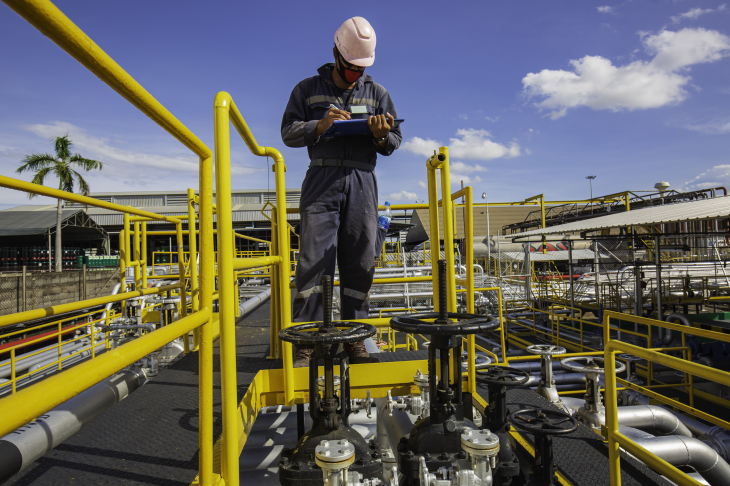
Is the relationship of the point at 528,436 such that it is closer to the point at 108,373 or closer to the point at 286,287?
the point at 286,287

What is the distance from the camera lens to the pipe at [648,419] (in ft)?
13.0

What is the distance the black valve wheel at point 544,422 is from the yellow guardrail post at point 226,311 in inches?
54.2

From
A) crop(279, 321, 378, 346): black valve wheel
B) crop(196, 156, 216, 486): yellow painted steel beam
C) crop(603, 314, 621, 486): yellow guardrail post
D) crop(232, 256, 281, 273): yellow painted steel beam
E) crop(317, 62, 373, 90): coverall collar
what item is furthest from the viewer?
crop(317, 62, 373, 90): coverall collar

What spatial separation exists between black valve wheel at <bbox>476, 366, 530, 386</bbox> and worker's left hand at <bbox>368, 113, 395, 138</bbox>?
1.55 metres

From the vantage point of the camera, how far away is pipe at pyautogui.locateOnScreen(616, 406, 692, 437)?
156 inches

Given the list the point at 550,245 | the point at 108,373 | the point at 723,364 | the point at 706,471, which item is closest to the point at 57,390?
the point at 108,373

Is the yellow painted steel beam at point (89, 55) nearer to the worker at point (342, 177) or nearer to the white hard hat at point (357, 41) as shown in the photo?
the worker at point (342, 177)

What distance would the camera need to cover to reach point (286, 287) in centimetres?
215

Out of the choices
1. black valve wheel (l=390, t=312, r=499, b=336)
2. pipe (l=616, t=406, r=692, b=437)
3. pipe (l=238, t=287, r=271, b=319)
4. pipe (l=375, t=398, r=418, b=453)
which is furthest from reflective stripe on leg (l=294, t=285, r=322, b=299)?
pipe (l=238, t=287, r=271, b=319)

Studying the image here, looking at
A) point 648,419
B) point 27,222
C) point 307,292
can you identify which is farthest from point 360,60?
point 27,222

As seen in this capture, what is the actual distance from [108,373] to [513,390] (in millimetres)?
2876

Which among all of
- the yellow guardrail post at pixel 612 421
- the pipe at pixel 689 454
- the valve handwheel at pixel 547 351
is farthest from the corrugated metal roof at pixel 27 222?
the pipe at pixel 689 454

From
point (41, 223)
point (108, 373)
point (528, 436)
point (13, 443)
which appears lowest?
point (528, 436)

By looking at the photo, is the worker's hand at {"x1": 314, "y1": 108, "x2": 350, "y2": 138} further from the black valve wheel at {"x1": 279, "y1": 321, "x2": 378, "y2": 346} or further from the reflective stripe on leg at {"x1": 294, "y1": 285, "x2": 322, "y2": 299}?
the black valve wheel at {"x1": 279, "y1": 321, "x2": 378, "y2": 346}
